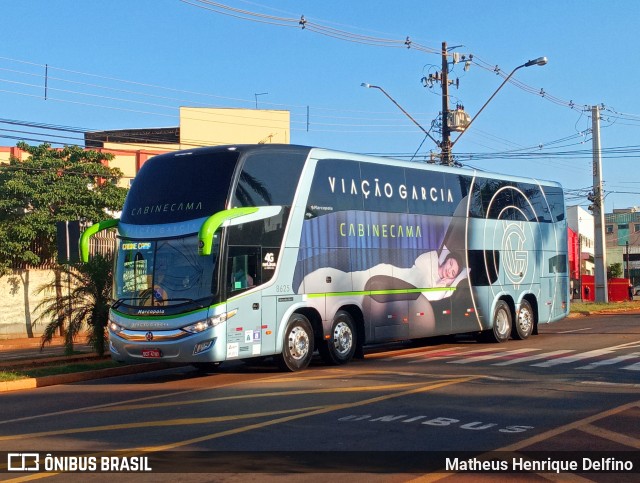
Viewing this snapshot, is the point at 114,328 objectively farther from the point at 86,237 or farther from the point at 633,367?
the point at 633,367

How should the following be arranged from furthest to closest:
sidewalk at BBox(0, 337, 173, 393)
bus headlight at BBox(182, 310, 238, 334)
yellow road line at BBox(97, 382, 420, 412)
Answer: sidewalk at BBox(0, 337, 173, 393) < bus headlight at BBox(182, 310, 238, 334) < yellow road line at BBox(97, 382, 420, 412)

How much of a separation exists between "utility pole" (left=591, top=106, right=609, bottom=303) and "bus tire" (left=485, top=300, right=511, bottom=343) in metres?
22.6

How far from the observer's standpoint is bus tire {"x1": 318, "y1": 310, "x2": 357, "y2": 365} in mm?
17125

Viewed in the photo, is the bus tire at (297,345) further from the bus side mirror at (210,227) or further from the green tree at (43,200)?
the green tree at (43,200)

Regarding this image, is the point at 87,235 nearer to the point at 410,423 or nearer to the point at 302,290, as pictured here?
the point at 302,290

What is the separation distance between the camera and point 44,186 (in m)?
30.0

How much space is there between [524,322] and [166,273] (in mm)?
11992

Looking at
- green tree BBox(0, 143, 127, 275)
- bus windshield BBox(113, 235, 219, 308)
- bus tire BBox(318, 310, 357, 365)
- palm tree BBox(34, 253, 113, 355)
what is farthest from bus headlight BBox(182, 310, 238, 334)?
green tree BBox(0, 143, 127, 275)

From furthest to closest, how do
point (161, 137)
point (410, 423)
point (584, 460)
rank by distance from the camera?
point (161, 137), point (410, 423), point (584, 460)

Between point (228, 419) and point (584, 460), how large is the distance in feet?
14.9

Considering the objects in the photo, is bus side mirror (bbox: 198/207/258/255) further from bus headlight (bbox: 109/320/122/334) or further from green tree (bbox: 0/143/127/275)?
green tree (bbox: 0/143/127/275)

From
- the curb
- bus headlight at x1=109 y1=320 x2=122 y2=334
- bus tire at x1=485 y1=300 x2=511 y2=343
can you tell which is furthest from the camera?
bus tire at x1=485 y1=300 x2=511 y2=343

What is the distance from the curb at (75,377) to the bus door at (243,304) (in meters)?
3.42

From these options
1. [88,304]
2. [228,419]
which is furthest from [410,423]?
[88,304]
